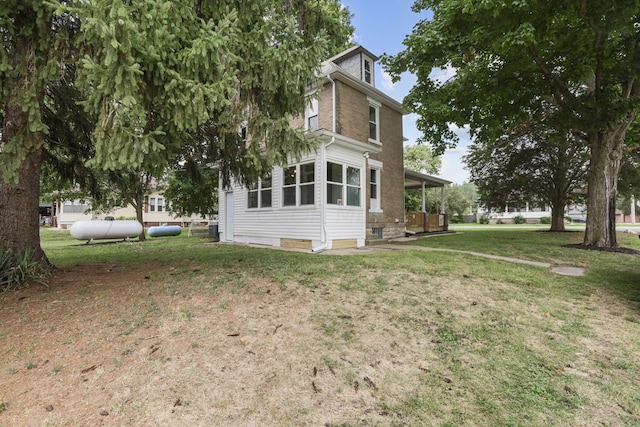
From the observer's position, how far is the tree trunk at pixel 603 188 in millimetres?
10508

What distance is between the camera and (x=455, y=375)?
2.90 metres

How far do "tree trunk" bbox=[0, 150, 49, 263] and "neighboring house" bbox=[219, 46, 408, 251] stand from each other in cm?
639

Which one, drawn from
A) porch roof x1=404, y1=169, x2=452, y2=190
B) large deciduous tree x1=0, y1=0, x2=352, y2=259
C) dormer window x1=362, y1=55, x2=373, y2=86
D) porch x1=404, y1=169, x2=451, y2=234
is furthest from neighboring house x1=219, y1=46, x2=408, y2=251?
large deciduous tree x1=0, y1=0, x2=352, y2=259

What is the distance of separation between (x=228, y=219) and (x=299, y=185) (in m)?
5.20

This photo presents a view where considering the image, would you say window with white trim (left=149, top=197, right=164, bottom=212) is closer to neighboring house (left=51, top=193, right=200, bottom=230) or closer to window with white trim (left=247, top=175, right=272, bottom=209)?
neighboring house (left=51, top=193, right=200, bottom=230)

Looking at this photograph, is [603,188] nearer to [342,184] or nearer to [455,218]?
[342,184]

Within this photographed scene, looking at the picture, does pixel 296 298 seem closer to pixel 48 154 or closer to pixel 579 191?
pixel 48 154

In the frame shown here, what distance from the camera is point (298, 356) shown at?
3.08 meters

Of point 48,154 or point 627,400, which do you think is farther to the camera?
point 48,154

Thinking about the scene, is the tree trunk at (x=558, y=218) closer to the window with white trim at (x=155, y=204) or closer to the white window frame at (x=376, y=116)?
the white window frame at (x=376, y=116)

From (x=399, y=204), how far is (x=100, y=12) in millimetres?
12869

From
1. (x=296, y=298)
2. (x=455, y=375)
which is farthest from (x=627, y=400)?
(x=296, y=298)

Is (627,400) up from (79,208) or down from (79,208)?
down

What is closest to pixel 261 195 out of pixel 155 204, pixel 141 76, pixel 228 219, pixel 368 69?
pixel 228 219
